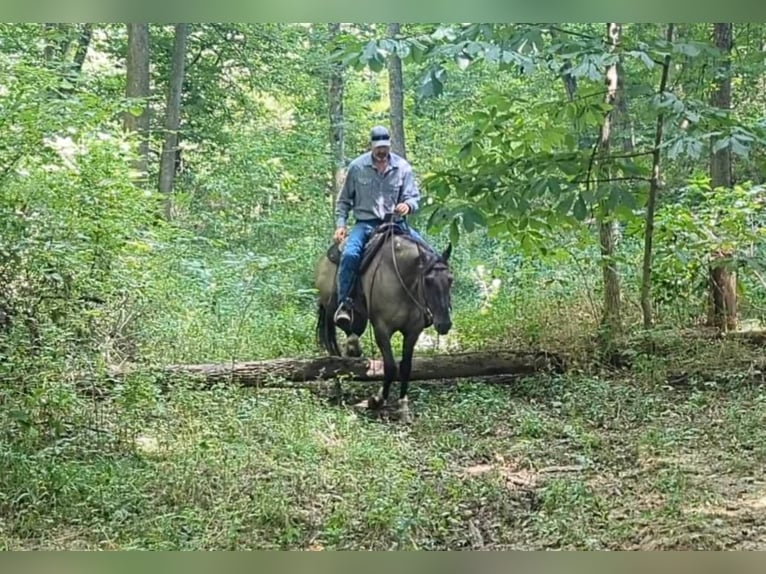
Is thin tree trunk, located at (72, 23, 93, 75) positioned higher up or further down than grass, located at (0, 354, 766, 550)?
higher up

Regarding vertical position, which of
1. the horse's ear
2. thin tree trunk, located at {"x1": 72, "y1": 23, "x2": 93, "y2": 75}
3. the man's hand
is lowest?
the horse's ear

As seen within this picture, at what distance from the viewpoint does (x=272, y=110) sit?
12.5 feet

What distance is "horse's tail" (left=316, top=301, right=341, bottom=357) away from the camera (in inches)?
158

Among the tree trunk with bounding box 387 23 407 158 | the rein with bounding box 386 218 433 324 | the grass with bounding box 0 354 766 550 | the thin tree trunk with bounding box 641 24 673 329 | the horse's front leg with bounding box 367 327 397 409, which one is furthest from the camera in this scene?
the horse's front leg with bounding box 367 327 397 409

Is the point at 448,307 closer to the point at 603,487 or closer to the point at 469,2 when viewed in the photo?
the point at 603,487

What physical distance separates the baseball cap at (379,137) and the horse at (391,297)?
372 mm

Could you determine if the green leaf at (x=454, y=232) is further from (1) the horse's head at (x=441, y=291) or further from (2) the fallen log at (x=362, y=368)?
(2) the fallen log at (x=362, y=368)

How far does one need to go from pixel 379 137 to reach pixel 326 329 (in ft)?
3.04

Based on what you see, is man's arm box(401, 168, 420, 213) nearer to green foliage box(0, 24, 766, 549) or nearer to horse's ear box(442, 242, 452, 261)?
green foliage box(0, 24, 766, 549)

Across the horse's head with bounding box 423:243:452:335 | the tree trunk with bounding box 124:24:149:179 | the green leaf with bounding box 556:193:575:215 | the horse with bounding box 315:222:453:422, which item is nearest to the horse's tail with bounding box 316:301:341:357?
the horse with bounding box 315:222:453:422

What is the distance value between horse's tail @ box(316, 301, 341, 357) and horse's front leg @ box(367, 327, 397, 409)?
21 centimetres

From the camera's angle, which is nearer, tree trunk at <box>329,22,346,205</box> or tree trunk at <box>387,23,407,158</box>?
tree trunk at <box>387,23,407,158</box>

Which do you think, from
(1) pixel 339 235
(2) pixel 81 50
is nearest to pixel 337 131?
(1) pixel 339 235

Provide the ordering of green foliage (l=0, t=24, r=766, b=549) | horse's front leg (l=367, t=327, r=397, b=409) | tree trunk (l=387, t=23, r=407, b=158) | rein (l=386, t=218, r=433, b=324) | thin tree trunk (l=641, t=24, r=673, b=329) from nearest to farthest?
1. green foliage (l=0, t=24, r=766, b=549)
2. tree trunk (l=387, t=23, r=407, b=158)
3. thin tree trunk (l=641, t=24, r=673, b=329)
4. rein (l=386, t=218, r=433, b=324)
5. horse's front leg (l=367, t=327, r=397, b=409)
